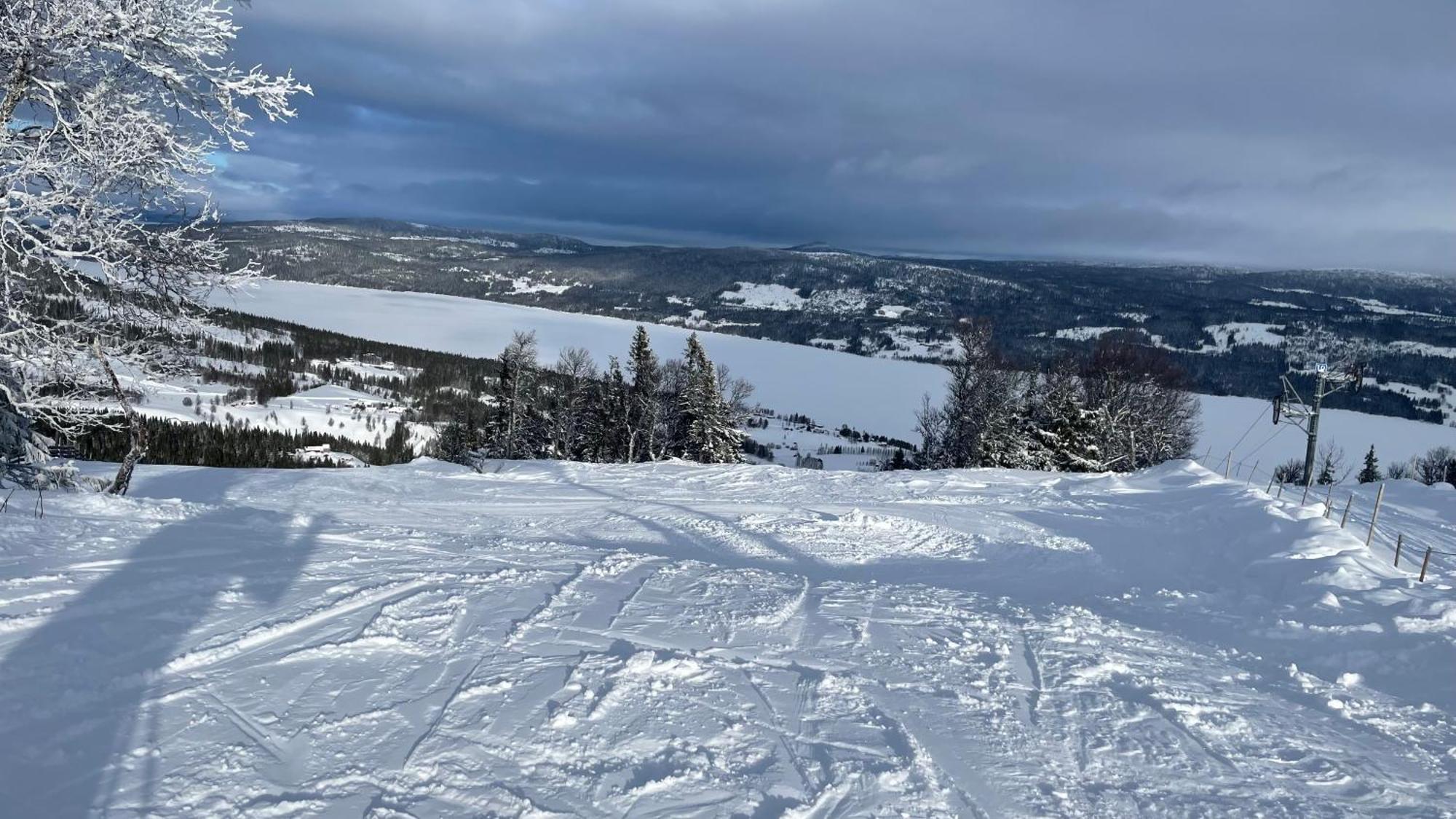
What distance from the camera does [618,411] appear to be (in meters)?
34.6

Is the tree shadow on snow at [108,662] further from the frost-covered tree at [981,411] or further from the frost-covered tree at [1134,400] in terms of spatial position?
the frost-covered tree at [1134,400]

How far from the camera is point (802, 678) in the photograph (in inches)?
180

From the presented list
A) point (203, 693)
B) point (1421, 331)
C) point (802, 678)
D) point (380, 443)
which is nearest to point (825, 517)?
point (802, 678)

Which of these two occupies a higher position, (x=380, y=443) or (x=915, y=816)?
(x=915, y=816)

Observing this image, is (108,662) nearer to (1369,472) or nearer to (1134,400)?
(1134,400)

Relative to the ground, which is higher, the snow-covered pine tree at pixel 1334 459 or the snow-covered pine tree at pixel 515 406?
the snow-covered pine tree at pixel 515 406

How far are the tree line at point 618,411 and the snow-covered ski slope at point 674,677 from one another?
23175mm

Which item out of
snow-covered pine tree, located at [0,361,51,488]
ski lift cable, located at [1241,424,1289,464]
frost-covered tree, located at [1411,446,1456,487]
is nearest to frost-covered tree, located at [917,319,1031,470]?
snow-covered pine tree, located at [0,361,51,488]

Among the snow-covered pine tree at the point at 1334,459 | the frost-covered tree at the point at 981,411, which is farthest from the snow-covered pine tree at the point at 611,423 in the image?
the snow-covered pine tree at the point at 1334,459

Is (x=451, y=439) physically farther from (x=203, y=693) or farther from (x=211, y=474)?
(x=203, y=693)

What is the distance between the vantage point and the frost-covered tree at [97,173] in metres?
4.94

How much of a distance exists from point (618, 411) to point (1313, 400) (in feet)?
85.7

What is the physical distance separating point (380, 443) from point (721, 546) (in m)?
76.3

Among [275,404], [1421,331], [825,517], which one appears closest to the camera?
[825,517]
